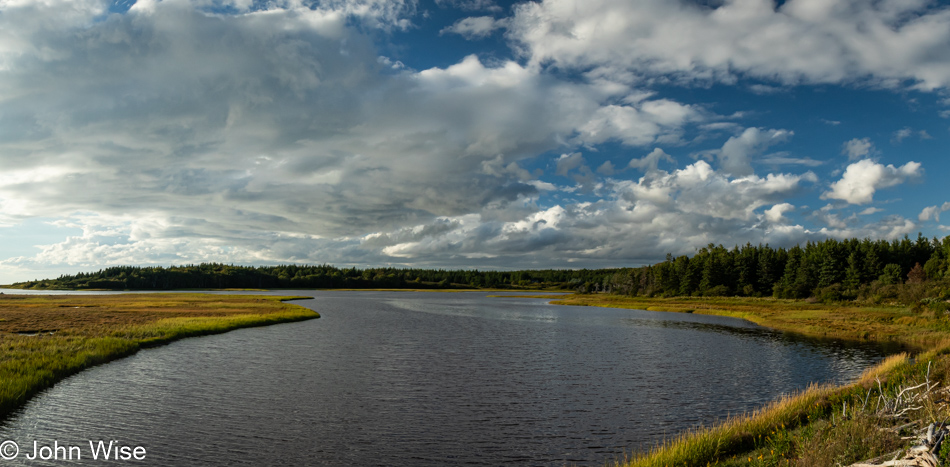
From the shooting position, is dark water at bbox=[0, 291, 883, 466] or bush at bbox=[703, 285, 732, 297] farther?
bush at bbox=[703, 285, 732, 297]

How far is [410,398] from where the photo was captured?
28250 mm

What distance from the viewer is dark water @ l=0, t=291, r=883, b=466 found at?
20203mm

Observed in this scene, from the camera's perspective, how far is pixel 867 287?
401 ft

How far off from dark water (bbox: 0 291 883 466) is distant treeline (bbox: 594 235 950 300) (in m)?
98.6

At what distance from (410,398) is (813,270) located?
162 m

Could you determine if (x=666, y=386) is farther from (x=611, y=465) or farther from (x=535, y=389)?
(x=611, y=465)

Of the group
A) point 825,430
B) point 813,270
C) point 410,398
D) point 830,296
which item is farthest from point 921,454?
point 813,270

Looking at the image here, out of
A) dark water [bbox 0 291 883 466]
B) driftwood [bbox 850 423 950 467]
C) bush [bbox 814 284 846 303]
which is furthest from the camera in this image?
bush [bbox 814 284 846 303]

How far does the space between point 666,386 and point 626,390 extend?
3.50 meters

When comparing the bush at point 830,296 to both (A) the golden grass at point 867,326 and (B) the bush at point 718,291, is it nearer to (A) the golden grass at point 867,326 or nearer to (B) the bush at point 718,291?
(A) the golden grass at point 867,326

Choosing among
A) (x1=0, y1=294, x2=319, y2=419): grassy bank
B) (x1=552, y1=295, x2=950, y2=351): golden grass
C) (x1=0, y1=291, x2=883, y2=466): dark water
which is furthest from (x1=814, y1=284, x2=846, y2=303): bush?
(x1=0, y1=294, x2=319, y2=419): grassy bank

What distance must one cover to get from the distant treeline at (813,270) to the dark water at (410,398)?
3881 inches

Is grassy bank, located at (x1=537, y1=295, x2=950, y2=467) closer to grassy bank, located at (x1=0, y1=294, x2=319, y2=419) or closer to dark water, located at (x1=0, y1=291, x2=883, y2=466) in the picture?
dark water, located at (x1=0, y1=291, x2=883, y2=466)

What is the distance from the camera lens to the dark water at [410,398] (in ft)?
66.3
